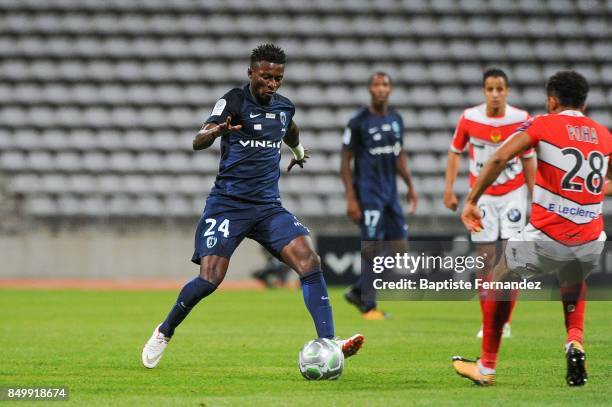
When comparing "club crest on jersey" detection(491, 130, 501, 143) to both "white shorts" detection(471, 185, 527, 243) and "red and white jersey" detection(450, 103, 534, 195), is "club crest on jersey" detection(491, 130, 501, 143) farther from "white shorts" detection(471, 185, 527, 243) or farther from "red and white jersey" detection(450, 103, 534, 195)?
"white shorts" detection(471, 185, 527, 243)

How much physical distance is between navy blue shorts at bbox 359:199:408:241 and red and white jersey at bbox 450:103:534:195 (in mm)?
2433

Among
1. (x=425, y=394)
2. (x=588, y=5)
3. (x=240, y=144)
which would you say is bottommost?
(x=425, y=394)

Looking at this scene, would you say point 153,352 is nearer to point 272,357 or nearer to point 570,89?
point 272,357

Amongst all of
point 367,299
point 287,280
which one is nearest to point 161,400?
point 367,299

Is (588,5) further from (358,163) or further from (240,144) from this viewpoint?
(240,144)

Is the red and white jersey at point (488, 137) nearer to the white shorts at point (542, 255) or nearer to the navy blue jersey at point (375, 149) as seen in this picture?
the navy blue jersey at point (375, 149)

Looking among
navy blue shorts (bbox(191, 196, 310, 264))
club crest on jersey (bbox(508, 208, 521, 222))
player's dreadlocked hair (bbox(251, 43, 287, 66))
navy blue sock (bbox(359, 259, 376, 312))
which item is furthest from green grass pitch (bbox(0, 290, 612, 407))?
player's dreadlocked hair (bbox(251, 43, 287, 66))

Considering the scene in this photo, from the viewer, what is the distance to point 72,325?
36.5 ft

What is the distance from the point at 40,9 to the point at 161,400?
19.0 m

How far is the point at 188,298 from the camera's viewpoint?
720 cm

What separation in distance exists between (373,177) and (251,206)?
17.0 ft

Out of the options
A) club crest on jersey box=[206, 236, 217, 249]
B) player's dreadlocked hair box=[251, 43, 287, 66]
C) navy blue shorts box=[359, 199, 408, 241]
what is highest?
player's dreadlocked hair box=[251, 43, 287, 66]

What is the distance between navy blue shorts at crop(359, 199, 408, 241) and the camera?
40.4ft

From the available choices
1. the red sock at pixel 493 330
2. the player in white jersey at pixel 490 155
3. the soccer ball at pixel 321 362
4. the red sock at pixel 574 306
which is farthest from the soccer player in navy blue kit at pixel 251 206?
the player in white jersey at pixel 490 155
